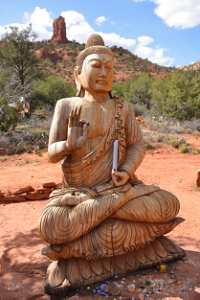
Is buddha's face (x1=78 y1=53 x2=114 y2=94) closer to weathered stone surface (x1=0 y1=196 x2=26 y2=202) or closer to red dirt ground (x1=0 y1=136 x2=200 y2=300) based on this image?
red dirt ground (x1=0 y1=136 x2=200 y2=300)

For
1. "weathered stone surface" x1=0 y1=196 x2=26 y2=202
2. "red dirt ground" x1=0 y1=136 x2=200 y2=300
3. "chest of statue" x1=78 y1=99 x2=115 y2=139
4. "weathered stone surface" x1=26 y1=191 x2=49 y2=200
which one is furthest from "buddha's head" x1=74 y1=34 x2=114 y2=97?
"weathered stone surface" x1=0 y1=196 x2=26 y2=202

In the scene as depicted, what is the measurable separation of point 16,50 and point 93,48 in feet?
59.1

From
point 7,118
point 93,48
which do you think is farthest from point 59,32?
point 93,48

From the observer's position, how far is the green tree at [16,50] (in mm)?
18656

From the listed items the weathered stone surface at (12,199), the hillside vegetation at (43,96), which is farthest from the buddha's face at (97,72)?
the hillside vegetation at (43,96)

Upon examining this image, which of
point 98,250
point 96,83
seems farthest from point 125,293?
point 96,83

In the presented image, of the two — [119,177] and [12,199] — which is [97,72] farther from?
[12,199]

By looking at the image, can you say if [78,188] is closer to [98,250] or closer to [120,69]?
[98,250]

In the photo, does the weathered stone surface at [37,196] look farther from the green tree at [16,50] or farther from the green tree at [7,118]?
the green tree at [16,50]

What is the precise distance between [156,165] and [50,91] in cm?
1189

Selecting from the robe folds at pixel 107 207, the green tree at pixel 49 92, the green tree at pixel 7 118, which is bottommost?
the robe folds at pixel 107 207

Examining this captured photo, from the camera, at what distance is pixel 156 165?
8.53m

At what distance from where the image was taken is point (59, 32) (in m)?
57.0

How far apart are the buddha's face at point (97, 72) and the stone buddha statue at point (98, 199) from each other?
1cm
